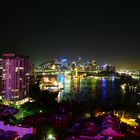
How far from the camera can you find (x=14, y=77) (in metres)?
10.3

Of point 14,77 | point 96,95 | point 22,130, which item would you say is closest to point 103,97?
point 96,95

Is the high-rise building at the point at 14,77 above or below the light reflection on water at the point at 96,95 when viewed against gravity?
above

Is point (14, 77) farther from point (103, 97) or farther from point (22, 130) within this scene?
point (22, 130)

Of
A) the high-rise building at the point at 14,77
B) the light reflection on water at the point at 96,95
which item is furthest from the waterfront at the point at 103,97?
the high-rise building at the point at 14,77

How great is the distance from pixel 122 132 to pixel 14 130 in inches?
63.8

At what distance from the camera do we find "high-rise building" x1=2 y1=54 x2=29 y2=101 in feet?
32.2

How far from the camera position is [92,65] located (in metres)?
34.9

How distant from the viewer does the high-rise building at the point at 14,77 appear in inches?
387

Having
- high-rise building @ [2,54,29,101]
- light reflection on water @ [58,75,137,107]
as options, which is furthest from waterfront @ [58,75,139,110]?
high-rise building @ [2,54,29,101]

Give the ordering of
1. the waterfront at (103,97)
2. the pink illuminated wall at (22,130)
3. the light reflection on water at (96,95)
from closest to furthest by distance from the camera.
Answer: the pink illuminated wall at (22,130) → the waterfront at (103,97) → the light reflection on water at (96,95)

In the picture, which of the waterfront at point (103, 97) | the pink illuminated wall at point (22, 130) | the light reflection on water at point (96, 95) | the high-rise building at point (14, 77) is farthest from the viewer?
the light reflection on water at point (96, 95)

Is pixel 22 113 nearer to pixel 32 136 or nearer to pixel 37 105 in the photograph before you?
pixel 37 105

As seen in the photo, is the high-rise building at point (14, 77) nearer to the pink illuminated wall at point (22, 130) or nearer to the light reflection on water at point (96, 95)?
the light reflection on water at point (96, 95)

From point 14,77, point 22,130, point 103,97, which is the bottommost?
point 22,130
